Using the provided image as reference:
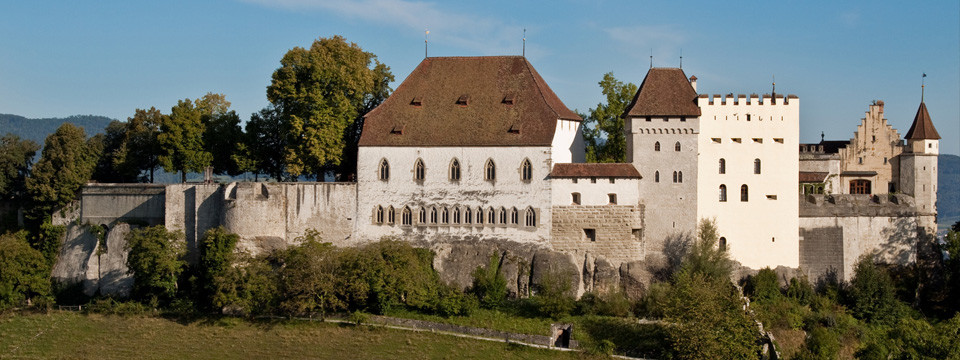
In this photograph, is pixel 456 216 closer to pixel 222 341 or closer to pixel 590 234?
pixel 590 234

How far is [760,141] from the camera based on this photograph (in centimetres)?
5600

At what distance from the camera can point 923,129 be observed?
60281mm

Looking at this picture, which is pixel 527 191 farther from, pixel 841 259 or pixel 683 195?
pixel 841 259

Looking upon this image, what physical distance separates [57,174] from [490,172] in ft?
82.1

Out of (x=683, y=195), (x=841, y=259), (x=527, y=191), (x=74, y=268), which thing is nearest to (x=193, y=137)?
(x=74, y=268)

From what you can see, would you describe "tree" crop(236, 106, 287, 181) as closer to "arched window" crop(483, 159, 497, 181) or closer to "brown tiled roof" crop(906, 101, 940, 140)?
"arched window" crop(483, 159, 497, 181)

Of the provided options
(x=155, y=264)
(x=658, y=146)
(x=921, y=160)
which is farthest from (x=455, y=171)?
(x=921, y=160)

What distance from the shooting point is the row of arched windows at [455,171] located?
55812mm

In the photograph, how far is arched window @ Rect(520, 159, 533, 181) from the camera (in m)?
Result: 55.8

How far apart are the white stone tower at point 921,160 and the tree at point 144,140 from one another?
43.8 meters

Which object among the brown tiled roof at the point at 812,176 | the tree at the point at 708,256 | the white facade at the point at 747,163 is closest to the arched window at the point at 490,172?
the white facade at the point at 747,163

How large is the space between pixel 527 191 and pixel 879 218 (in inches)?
766

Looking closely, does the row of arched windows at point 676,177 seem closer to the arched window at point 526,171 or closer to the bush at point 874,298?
the arched window at point 526,171

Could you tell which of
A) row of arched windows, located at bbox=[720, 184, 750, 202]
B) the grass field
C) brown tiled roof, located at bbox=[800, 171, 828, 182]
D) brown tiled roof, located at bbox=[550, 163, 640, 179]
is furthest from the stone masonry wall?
brown tiled roof, located at bbox=[800, 171, 828, 182]
